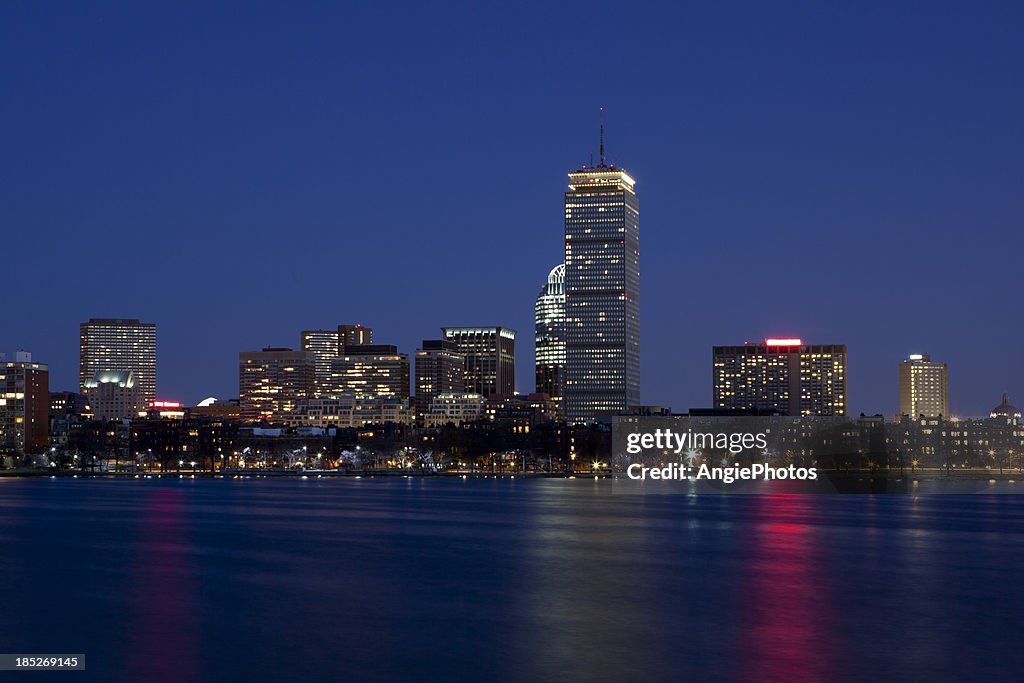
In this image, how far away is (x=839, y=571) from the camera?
201ft

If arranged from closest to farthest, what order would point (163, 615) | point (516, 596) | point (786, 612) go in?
point (163, 615) → point (786, 612) → point (516, 596)

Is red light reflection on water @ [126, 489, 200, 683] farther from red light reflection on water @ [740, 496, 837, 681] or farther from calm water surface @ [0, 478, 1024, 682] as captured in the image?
red light reflection on water @ [740, 496, 837, 681]

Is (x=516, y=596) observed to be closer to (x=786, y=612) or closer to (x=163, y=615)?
(x=786, y=612)

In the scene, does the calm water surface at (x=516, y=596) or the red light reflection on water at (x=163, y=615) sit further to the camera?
the calm water surface at (x=516, y=596)

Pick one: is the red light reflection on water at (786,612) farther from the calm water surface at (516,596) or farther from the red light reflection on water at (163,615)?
the red light reflection on water at (163,615)

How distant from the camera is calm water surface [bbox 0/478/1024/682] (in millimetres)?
37125

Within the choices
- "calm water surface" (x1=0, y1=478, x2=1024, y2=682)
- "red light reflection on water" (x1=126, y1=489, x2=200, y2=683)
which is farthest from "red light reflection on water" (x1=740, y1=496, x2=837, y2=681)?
"red light reflection on water" (x1=126, y1=489, x2=200, y2=683)

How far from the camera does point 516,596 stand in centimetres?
5197

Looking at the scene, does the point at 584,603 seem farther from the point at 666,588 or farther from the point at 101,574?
the point at 101,574

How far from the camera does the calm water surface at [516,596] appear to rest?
3712 centimetres

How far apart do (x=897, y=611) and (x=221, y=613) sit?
2436cm

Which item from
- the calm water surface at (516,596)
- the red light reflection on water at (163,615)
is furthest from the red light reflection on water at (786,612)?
the red light reflection on water at (163,615)

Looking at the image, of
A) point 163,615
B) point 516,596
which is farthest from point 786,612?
point 163,615

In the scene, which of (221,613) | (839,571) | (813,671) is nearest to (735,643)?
(813,671)
